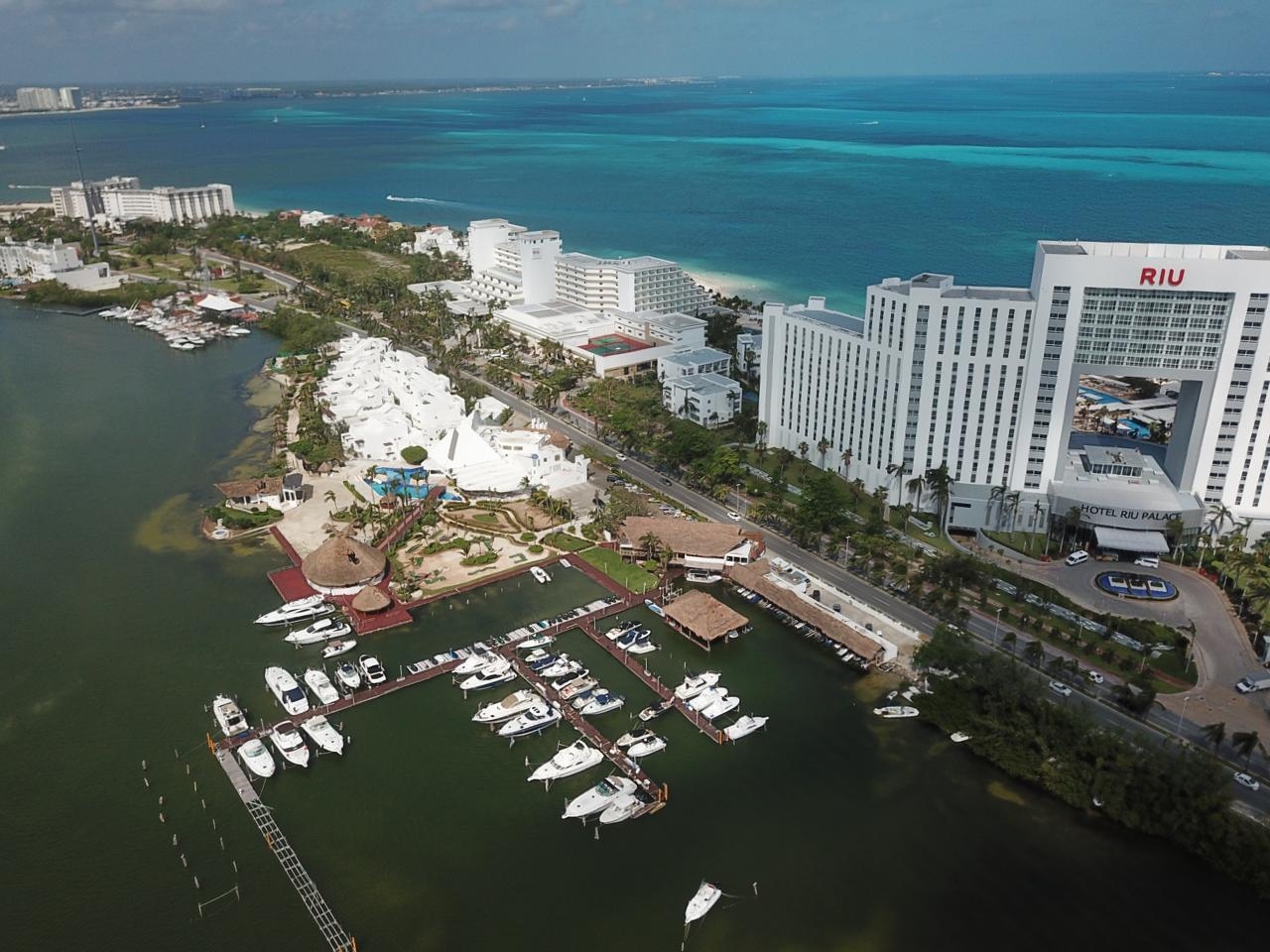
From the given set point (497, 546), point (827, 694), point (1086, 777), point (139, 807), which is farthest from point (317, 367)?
point (1086, 777)

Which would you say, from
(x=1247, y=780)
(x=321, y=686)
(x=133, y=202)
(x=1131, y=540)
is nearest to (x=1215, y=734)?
(x=1247, y=780)

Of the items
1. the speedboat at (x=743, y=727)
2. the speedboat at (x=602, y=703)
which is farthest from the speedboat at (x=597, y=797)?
the speedboat at (x=743, y=727)

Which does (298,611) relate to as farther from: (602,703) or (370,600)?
(602,703)

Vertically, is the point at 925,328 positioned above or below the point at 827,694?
above

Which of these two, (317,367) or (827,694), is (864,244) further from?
(827,694)

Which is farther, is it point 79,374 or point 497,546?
point 79,374
